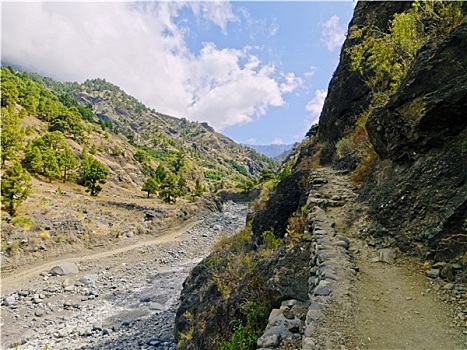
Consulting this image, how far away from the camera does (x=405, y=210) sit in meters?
6.50

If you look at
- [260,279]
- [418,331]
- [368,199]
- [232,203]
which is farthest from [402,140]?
[232,203]

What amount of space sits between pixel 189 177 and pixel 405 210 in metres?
109

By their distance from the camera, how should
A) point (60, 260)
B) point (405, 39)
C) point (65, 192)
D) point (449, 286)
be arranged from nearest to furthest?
1. point (449, 286)
2. point (405, 39)
3. point (60, 260)
4. point (65, 192)

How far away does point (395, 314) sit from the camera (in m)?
4.55

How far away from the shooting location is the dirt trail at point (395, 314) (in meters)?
3.96

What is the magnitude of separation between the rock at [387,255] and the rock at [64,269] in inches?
941

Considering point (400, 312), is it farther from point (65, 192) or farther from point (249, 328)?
point (65, 192)

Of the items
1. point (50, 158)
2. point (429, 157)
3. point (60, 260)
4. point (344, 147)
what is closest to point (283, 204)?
point (344, 147)

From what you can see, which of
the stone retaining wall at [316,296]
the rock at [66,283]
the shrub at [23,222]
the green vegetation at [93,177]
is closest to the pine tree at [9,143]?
the green vegetation at [93,177]

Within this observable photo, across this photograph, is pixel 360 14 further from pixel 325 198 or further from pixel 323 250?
pixel 323 250

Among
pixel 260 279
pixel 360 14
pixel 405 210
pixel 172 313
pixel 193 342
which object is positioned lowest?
pixel 172 313

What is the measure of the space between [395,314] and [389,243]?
231 cm

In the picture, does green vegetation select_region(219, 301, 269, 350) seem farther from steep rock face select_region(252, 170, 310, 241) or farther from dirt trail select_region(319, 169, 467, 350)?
steep rock face select_region(252, 170, 310, 241)

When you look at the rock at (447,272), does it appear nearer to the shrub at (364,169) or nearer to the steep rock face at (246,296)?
the steep rock face at (246,296)
